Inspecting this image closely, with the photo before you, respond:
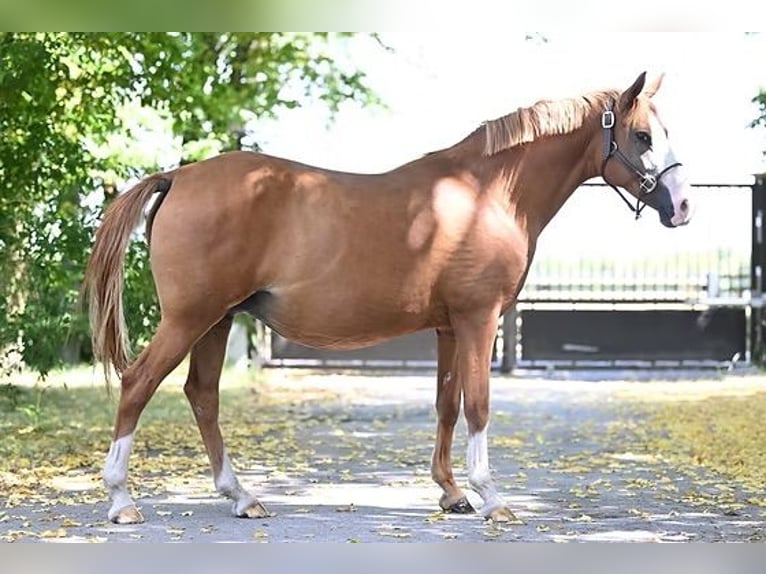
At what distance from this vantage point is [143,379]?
4.98m

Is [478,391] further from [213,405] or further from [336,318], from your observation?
[213,405]

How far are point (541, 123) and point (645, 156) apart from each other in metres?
0.49

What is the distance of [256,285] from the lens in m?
5.05

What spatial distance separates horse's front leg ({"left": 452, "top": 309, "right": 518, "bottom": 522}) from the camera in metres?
5.09

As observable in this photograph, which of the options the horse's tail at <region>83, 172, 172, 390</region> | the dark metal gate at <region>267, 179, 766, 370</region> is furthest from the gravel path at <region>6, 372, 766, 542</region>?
the dark metal gate at <region>267, 179, 766, 370</region>

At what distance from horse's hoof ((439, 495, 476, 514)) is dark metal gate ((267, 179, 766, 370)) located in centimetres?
735

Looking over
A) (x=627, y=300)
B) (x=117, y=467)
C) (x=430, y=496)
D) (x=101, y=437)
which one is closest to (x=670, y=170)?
(x=430, y=496)

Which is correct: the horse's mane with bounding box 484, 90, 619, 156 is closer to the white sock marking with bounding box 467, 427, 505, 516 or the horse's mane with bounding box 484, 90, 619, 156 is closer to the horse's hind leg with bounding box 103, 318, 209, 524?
the white sock marking with bounding box 467, 427, 505, 516

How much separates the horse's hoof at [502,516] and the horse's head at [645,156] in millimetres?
1482

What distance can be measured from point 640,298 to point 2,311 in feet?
25.3

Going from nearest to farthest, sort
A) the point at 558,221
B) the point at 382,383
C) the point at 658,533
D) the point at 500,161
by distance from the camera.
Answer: the point at 658,533 → the point at 500,161 → the point at 382,383 → the point at 558,221

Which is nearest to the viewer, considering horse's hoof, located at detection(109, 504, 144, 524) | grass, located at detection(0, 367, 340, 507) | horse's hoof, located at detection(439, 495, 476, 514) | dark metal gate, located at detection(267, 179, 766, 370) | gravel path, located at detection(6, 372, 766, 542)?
gravel path, located at detection(6, 372, 766, 542)

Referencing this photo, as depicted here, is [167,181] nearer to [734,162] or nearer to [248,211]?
[248,211]
